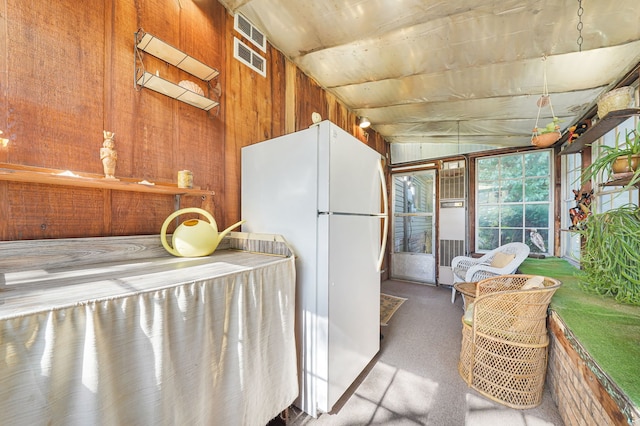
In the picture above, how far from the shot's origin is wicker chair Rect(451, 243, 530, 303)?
8.93ft

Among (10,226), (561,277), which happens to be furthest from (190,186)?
(561,277)

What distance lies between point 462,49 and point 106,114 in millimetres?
2407

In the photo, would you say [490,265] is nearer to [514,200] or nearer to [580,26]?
[514,200]

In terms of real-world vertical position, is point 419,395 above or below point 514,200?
below

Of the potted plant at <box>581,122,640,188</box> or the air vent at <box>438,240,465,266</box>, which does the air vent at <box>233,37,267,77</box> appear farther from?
the air vent at <box>438,240,465,266</box>

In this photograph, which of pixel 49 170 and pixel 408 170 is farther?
pixel 408 170

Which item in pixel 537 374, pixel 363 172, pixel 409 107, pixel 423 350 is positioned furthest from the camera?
pixel 409 107

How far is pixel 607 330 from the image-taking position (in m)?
1.32

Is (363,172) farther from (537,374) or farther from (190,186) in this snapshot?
(537,374)

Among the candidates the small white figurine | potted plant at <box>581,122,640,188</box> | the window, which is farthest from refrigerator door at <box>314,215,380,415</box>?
the window

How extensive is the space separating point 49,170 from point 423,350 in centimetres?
287

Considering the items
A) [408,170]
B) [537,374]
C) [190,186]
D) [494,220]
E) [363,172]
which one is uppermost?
[408,170]

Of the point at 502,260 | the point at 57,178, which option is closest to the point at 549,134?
the point at 502,260

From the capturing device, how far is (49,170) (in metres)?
1.08
